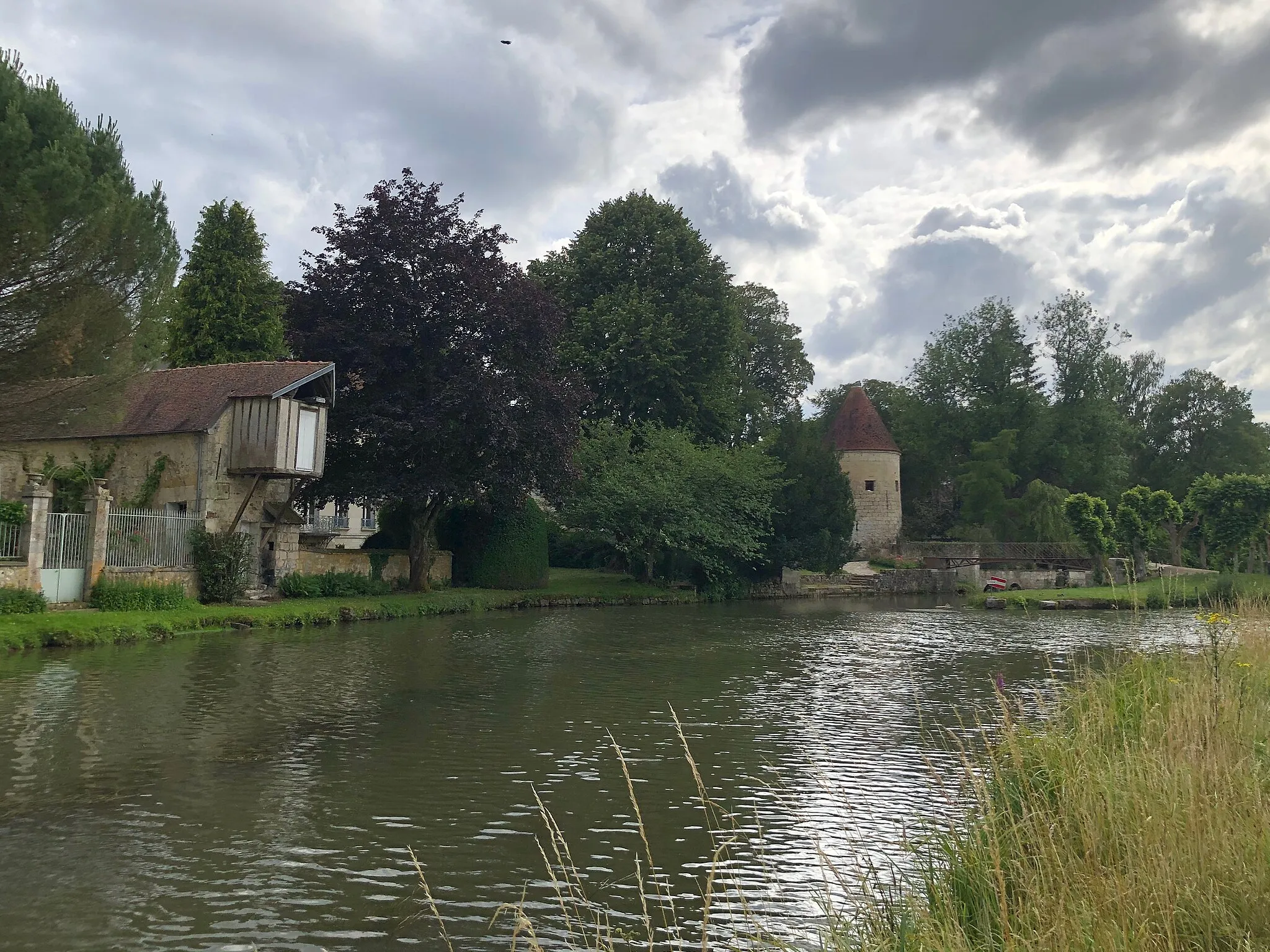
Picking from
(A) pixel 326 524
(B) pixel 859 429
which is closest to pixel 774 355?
(B) pixel 859 429

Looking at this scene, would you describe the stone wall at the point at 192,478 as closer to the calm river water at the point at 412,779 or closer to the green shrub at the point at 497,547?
the green shrub at the point at 497,547

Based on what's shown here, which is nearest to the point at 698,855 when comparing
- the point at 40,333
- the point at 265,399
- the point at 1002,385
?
the point at 40,333

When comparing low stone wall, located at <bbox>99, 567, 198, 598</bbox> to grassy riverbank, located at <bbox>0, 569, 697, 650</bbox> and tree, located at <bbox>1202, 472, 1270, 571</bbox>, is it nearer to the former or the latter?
grassy riverbank, located at <bbox>0, 569, 697, 650</bbox>

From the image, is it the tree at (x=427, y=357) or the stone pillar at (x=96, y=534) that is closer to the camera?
the stone pillar at (x=96, y=534)

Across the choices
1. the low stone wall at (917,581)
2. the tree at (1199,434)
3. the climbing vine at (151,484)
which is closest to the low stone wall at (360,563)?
the climbing vine at (151,484)

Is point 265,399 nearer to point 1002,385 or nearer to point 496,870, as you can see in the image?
point 496,870

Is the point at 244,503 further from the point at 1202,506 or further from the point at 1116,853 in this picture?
the point at 1202,506

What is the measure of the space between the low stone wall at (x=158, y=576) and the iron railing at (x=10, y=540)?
1.73m

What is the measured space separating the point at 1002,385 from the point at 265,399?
4692cm

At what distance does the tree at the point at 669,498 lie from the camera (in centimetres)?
3447

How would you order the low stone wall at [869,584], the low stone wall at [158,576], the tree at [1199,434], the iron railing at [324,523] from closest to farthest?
the low stone wall at [158,576] < the low stone wall at [869,584] < the iron railing at [324,523] < the tree at [1199,434]

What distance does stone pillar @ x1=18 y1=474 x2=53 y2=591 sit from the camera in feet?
66.1

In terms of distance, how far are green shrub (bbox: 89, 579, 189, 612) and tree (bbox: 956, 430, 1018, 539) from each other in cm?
4408

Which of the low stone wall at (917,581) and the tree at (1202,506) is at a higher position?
the tree at (1202,506)
